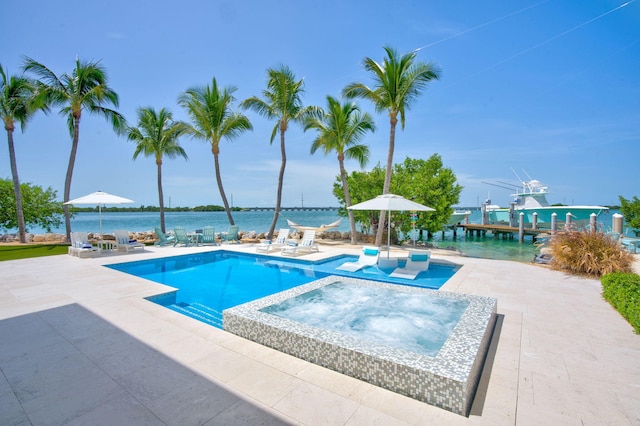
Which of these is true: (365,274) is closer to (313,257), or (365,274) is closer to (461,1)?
(313,257)

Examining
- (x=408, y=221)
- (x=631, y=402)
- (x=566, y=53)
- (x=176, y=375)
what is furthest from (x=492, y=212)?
(x=176, y=375)

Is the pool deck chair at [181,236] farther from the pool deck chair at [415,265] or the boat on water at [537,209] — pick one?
the boat on water at [537,209]

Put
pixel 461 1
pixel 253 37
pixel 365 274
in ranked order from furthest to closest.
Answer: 1. pixel 253 37
2. pixel 461 1
3. pixel 365 274

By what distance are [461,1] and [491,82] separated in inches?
230

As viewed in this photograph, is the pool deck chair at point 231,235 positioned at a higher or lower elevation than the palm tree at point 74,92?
lower

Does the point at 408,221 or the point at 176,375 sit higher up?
the point at 408,221

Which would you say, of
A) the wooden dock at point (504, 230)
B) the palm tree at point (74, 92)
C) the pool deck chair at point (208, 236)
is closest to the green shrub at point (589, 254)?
the pool deck chair at point (208, 236)

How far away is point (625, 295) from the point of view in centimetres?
469

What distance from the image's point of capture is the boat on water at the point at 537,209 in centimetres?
2673

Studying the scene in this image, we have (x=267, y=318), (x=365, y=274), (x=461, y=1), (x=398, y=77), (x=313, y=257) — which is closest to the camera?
(x=267, y=318)

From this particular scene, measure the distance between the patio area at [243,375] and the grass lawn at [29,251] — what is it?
764 centimetres

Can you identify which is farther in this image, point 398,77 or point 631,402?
point 398,77

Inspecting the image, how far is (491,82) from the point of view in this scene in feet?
45.1

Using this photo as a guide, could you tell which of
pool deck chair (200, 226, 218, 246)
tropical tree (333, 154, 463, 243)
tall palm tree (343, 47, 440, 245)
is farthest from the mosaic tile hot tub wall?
tropical tree (333, 154, 463, 243)
